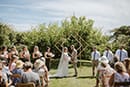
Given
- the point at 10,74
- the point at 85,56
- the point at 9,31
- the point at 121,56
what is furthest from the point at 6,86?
the point at 9,31

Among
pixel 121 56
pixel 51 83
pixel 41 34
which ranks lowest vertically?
pixel 51 83

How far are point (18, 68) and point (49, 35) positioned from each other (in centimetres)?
2367

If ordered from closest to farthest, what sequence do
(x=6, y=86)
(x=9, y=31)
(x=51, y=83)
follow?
1. (x=6, y=86)
2. (x=51, y=83)
3. (x=9, y=31)

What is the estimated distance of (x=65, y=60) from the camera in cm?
2227

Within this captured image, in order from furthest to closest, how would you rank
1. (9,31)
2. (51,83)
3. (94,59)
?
(9,31) → (94,59) → (51,83)

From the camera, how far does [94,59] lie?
71.0 feet

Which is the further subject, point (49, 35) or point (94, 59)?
point (49, 35)

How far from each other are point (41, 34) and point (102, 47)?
20.9 feet

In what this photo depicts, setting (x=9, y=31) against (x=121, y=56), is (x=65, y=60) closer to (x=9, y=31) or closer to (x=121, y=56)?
(x=121, y=56)

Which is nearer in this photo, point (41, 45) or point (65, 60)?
point (65, 60)

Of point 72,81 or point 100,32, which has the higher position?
point 100,32

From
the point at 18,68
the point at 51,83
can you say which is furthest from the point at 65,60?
the point at 18,68

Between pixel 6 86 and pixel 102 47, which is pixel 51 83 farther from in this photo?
pixel 102 47

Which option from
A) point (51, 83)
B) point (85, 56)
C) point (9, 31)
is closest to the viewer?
point (51, 83)
